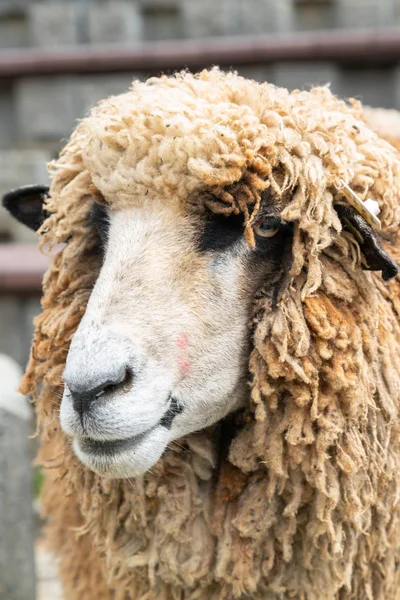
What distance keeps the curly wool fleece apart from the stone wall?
4264mm

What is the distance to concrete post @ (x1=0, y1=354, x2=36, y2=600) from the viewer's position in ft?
10.8

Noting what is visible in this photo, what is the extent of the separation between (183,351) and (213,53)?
490cm

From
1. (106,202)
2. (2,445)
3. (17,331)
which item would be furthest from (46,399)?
(17,331)

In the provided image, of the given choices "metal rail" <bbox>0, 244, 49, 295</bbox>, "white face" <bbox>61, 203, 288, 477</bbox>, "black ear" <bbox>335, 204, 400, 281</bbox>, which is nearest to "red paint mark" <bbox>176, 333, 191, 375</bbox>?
"white face" <bbox>61, 203, 288, 477</bbox>

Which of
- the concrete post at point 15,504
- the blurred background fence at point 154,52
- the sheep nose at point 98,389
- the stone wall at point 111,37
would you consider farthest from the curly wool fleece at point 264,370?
the stone wall at point 111,37

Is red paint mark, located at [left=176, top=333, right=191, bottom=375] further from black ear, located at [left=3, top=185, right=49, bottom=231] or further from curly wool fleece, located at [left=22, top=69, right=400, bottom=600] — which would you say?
black ear, located at [left=3, top=185, right=49, bottom=231]

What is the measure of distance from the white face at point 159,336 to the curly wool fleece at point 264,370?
0.22 feet

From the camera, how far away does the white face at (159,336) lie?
1926 mm

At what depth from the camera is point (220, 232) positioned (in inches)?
83.6

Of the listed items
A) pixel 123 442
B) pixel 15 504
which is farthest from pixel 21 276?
pixel 123 442

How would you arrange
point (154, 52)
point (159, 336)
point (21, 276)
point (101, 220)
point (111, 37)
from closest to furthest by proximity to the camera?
1. point (159, 336)
2. point (101, 220)
3. point (21, 276)
4. point (154, 52)
5. point (111, 37)

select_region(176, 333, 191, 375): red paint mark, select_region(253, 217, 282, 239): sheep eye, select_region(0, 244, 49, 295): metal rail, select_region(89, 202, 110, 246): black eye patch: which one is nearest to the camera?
select_region(176, 333, 191, 375): red paint mark

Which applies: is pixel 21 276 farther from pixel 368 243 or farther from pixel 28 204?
pixel 368 243

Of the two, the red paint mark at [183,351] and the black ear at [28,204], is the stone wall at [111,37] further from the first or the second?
the red paint mark at [183,351]
